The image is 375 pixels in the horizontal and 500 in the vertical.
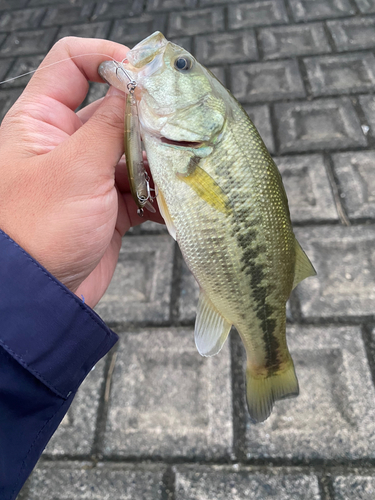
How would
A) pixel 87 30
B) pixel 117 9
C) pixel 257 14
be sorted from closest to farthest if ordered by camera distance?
pixel 257 14
pixel 87 30
pixel 117 9

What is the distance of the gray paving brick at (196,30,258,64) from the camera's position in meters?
3.34

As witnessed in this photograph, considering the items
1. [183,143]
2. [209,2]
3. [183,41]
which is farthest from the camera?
[209,2]

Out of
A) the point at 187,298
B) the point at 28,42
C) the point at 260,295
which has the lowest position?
the point at 187,298

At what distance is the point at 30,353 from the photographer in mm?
1054

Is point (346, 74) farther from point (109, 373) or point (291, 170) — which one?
point (109, 373)

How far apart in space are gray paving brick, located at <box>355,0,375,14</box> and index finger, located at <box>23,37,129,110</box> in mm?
3400

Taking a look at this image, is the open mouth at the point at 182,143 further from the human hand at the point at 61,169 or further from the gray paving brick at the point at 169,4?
the gray paving brick at the point at 169,4

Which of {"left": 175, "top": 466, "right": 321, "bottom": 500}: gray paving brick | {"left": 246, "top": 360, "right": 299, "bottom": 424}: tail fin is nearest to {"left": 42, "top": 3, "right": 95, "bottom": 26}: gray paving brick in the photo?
{"left": 246, "top": 360, "right": 299, "bottom": 424}: tail fin

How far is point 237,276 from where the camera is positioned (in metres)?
1.22

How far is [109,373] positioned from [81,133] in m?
1.34

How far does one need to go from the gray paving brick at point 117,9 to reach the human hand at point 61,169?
3.27 metres

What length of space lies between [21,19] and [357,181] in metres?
4.34

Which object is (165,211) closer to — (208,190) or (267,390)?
(208,190)

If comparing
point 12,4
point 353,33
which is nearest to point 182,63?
point 353,33
